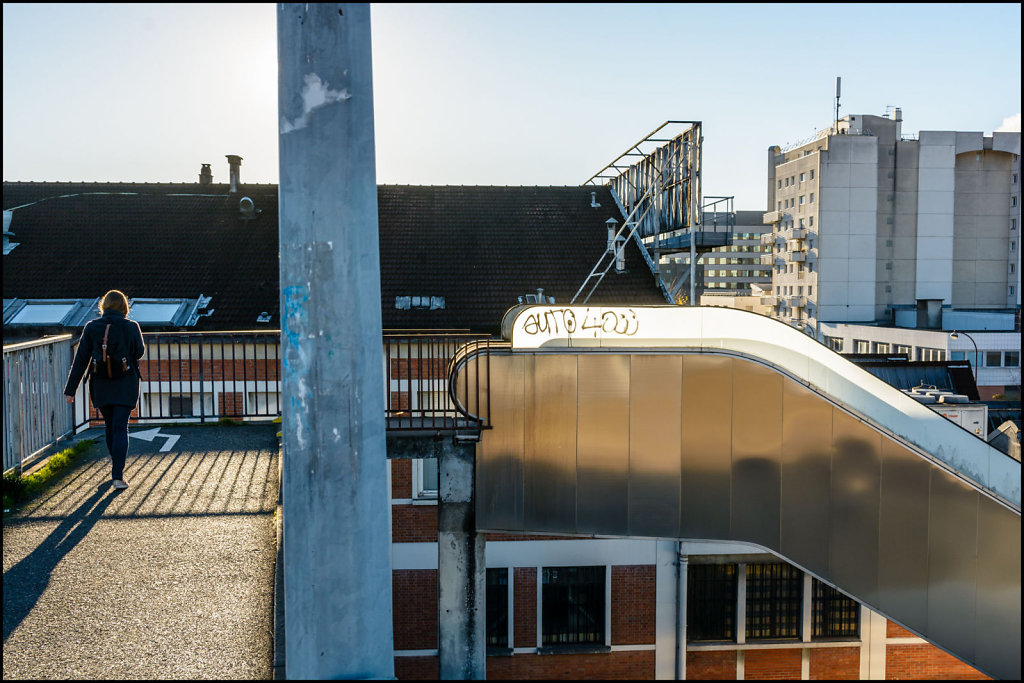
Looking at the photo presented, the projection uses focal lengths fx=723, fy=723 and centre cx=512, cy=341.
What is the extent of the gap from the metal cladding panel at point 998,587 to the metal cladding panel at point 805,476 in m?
2.05

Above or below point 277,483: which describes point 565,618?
below

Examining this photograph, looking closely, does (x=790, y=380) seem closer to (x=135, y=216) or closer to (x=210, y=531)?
(x=210, y=531)

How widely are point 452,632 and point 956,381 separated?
29.1 m

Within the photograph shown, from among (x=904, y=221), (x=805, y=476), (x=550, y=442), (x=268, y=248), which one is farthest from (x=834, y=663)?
(x=904, y=221)

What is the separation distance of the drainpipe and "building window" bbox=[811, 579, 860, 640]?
3.93 meters

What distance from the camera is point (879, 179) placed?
67.6 m

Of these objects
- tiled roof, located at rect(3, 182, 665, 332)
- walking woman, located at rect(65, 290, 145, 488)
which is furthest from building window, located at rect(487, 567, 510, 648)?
walking woman, located at rect(65, 290, 145, 488)

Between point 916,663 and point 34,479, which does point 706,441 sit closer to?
point 34,479

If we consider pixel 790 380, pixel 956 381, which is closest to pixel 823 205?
pixel 956 381

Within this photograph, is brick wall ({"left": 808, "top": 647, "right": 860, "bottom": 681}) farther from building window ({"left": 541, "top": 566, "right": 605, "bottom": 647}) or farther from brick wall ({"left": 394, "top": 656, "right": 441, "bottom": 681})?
brick wall ({"left": 394, "top": 656, "right": 441, "bottom": 681})

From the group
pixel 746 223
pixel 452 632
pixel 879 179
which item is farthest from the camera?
pixel 746 223

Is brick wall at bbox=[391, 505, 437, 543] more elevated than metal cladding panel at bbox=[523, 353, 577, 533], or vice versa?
metal cladding panel at bbox=[523, 353, 577, 533]

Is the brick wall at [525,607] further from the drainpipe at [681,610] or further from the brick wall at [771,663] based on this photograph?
the brick wall at [771,663]

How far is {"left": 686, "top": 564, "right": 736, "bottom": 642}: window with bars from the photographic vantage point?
20.6m
